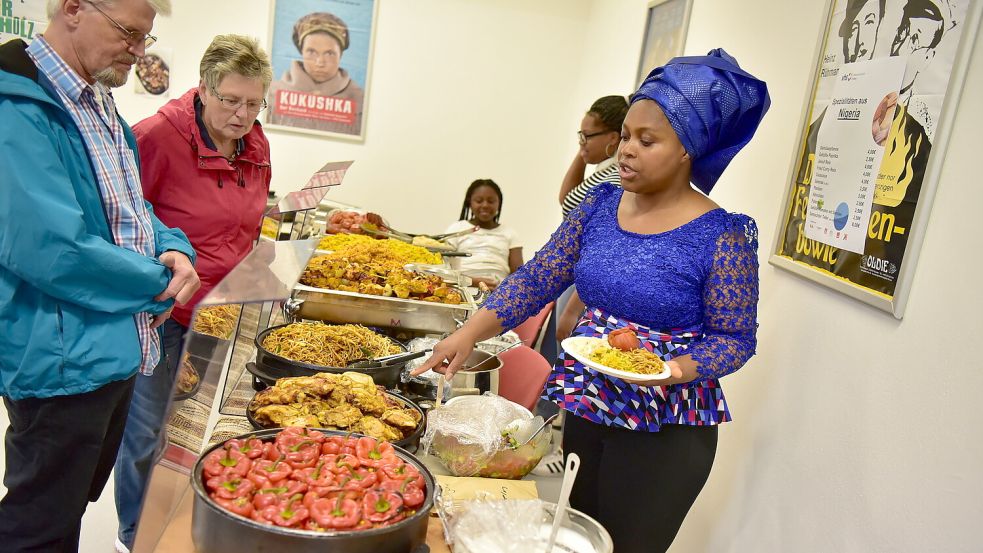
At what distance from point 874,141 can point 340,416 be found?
1.54 m

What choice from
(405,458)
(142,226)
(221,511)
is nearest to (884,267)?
(405,458)

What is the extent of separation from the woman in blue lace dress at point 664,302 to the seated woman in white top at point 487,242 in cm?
290

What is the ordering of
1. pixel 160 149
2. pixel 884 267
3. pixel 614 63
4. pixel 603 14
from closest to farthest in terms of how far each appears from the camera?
pixel 884 267, pixel 160 149, pixel 614 63, pixel 603 14

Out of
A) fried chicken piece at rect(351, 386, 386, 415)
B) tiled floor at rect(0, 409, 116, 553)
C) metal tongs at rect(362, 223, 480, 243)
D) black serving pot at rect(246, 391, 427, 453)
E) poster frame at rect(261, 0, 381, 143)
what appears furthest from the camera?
poster frame at rect(261, 0, 381, 143)

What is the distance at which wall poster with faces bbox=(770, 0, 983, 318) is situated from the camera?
5.63ft

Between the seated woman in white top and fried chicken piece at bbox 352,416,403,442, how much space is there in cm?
309

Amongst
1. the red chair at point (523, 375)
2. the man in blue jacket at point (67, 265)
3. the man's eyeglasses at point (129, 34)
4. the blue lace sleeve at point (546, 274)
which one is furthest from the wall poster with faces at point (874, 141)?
the man's eyeglasses at point (129, 34)

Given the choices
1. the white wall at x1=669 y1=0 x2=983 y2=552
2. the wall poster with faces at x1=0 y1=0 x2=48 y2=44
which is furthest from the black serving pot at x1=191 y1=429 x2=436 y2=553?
the wall poster with faces at x1=0 y1=0 x2=48 y2=44

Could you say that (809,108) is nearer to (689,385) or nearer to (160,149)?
(689,385)

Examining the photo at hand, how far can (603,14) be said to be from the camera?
5754 mm

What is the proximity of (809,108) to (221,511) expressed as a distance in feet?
6.88

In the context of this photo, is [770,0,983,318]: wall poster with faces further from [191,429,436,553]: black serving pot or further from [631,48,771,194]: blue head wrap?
[191,429,436,553]: black serving pot

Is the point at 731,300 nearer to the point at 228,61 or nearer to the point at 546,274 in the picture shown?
the point at 546,274

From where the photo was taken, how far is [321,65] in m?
6.00
